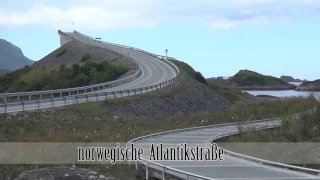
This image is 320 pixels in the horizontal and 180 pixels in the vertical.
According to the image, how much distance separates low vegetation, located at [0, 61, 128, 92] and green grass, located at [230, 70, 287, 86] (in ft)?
310

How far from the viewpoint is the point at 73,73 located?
7581 cm

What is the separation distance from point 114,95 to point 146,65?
4774cm

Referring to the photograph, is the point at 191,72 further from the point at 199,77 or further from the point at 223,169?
the point at 223,169

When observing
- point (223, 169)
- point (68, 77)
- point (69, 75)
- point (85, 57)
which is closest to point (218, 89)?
point (69, 75)

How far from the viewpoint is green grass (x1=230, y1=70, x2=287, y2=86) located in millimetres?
171875

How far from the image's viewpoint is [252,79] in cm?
17600

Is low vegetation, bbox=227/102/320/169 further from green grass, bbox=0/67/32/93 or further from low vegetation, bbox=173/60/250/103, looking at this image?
green grass, bbox=0/67/32/93

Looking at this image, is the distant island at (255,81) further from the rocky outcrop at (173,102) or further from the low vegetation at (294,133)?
the low vegetation at (294,133)

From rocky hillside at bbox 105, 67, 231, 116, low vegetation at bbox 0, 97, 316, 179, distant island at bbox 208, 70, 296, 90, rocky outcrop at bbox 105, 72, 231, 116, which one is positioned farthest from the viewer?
distant island at bbox 208, 70, 296, 90

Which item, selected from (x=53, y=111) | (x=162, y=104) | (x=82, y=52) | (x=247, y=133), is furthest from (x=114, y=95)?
(x=82, y=52)

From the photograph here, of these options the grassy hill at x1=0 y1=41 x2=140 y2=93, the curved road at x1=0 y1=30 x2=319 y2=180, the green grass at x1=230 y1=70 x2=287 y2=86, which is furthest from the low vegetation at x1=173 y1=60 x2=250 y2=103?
the green grass at x1=230 y1=70 x2=287 y2=86

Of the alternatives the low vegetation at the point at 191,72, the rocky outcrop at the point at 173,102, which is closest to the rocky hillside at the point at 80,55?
the low vegetation at the point at 191,72

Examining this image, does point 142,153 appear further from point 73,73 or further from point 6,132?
point 73,73

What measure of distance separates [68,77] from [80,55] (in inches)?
1198
